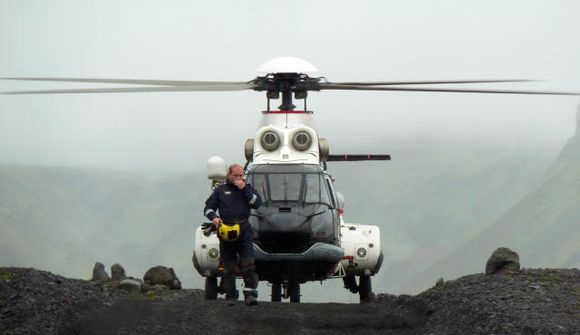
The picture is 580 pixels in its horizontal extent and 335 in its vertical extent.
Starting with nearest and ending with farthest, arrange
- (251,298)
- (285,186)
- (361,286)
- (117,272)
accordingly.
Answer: (251,298) < (285,186) < (361,286) < (117,272)

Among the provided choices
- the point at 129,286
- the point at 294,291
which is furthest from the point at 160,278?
the point at 294,291

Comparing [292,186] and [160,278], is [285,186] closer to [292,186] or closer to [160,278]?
[292,186]

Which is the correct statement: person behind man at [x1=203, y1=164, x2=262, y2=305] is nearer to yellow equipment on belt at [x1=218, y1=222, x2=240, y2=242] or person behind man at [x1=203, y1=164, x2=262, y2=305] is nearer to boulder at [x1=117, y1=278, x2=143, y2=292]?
yellow equipment on belt at [x1=218, y1=222, x2=240, y2=242]

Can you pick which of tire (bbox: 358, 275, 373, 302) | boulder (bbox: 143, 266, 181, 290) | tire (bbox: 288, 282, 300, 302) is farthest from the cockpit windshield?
boulder (bbox: 143, 266, 181, 290)

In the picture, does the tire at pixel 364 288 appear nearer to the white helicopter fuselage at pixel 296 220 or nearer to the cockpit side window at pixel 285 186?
the white helicopter fuselage at pixel 296 220

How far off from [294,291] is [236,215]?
4.32 m

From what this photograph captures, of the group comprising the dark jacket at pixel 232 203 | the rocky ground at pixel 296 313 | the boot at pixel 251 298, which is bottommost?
the rocky ground at pixel 296 313

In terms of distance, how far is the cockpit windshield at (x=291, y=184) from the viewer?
22516mm

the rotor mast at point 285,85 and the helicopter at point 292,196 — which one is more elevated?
the rotor mast at point 285,85

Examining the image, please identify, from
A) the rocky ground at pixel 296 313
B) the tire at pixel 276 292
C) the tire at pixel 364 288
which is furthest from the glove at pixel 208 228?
the tire at pixel 364 288

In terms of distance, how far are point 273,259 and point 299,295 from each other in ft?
5.80

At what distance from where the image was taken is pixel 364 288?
24.6 metres

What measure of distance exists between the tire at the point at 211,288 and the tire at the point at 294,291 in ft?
4.37

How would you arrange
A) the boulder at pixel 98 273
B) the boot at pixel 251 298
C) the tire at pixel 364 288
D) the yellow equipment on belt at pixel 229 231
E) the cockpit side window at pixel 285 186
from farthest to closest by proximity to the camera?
the boulder at pixel 98 273 → the tire at pixel 364 288 → the cockpit side window at pixel 285 186 → the yellow equipment on belt at pixel 229 231 → the boot at pixel 251 298
